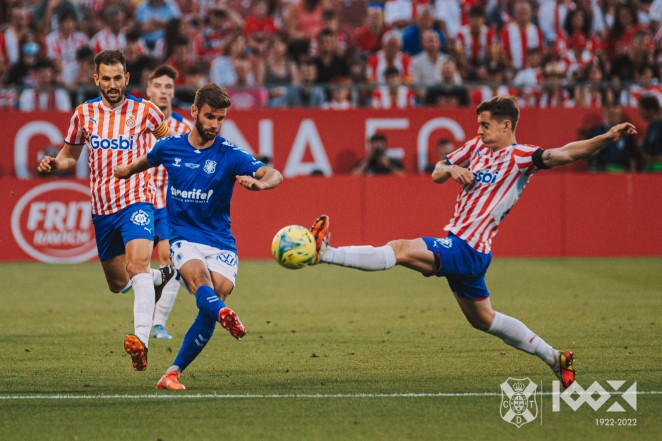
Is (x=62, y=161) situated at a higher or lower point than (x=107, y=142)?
lower

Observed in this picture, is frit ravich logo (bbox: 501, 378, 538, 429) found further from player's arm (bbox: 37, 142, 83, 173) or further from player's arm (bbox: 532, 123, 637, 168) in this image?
player's arm (bbox: 37, 142, 83, 173)

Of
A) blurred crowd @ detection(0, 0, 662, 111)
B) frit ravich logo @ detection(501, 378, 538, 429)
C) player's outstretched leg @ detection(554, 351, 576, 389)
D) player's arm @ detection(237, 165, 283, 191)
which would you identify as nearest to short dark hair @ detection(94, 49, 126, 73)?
player's arm @ detection(237, 165, 283, 191)

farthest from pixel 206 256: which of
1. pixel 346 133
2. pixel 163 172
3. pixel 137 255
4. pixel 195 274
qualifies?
pixel 346 133

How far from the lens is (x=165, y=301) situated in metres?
10.2

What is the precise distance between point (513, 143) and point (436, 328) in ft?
11.4

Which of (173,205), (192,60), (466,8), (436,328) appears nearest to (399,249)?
(173,205)

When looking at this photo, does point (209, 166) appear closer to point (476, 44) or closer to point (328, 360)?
point (328, 360)

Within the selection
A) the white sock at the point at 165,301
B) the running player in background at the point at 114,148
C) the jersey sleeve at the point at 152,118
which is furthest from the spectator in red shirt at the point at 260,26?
the running player in background at the point at 114,148

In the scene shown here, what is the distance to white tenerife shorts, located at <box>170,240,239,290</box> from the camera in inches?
286

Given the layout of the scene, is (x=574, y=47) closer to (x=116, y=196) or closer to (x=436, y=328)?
(x=436, y=328)

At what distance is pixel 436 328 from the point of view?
1067 cm

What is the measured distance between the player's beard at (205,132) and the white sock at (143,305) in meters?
1.25

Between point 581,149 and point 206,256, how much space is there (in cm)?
254

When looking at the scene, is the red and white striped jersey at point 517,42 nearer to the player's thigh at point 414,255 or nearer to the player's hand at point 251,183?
the player's thigh at point 414,255
